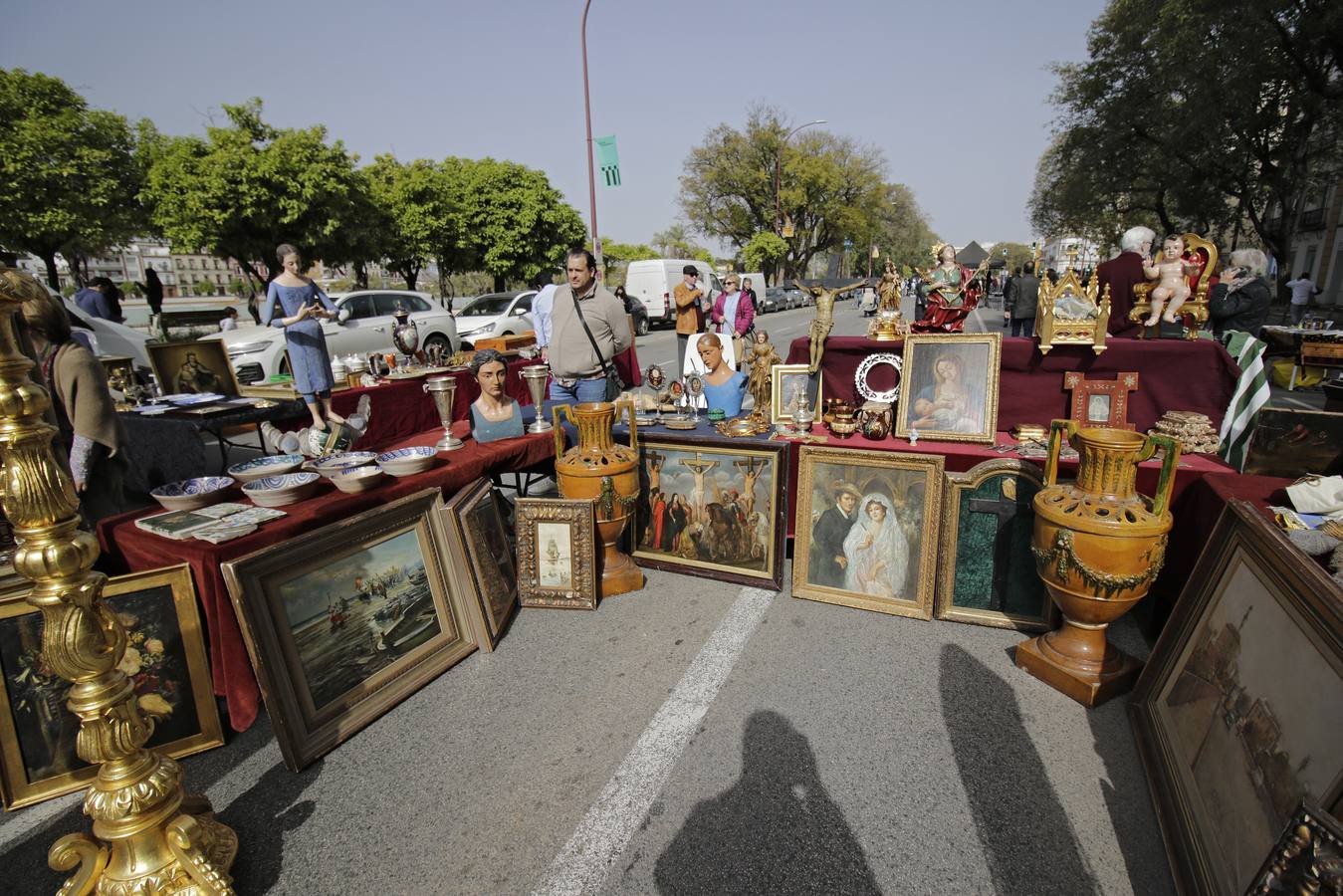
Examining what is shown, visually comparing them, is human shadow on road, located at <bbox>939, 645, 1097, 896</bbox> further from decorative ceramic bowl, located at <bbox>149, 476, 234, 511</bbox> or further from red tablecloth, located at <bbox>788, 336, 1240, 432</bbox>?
decorative ceramic bowl, located at <bbox>149, 476, 234, 511</bbox>

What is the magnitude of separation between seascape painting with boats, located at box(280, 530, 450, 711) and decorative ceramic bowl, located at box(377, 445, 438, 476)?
0.47 metres

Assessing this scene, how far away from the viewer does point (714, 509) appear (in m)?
4.02

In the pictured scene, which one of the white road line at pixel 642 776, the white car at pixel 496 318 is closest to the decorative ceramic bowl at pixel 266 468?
the white road line at pixel 642 776

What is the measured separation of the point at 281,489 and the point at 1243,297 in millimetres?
7874

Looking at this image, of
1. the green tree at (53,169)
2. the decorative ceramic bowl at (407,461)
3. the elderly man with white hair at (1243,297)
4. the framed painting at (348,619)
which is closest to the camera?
the framed painting at (348,619)

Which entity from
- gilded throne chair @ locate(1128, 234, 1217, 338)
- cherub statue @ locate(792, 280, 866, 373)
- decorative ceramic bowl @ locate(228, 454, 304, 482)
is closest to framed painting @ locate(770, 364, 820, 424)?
cherub statue @ locate(792, 280, 866, 373)

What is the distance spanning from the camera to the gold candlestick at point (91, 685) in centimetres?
157

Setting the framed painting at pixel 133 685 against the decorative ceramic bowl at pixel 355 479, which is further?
the decorative ceramic bowl at pixel 355 479

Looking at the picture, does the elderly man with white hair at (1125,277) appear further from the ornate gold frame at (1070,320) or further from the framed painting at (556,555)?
the framed painting at (556,555)

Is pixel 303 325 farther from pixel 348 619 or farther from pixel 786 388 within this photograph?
pixel 786 388

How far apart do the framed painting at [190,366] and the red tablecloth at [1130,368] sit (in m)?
5.58

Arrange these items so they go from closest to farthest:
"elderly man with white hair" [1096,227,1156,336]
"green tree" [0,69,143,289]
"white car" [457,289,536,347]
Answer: "elderly man with white hair" [1096,227,1156,336] < "green tree" [0,69,143,289] < "white car" [457,289,536,347]

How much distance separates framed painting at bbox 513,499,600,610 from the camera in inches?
146

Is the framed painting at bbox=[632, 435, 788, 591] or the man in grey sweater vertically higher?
the man in grey sweater
